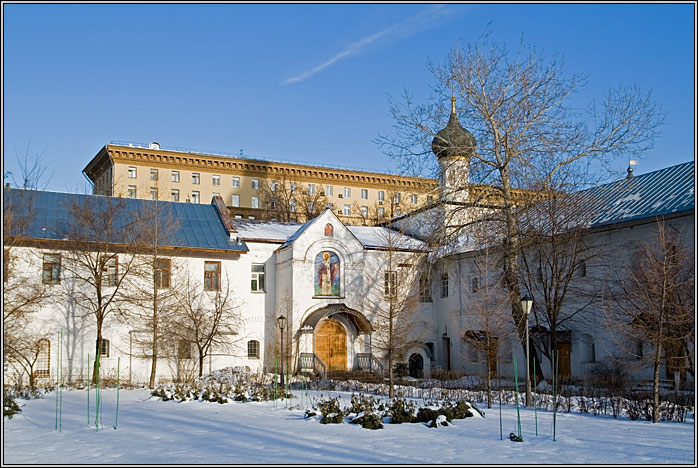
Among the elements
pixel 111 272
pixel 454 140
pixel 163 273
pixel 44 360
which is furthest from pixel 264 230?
pixel 454 140

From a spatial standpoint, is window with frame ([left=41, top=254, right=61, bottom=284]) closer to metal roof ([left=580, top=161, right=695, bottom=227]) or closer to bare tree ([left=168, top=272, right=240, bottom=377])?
bare tree ([left=168, top=272, right=240, bottom=377])

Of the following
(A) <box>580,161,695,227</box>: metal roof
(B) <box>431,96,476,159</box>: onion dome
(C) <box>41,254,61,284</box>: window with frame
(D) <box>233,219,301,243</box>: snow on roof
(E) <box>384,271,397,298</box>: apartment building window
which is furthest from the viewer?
(D) <box>233,219,301,243</box>: snow on roof

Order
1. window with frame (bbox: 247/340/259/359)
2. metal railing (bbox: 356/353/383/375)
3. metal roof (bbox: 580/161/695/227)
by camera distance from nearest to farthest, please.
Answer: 1. metal roof (bbox: 580/161/695/227)
2. metal railing (bbox: 356/353/383/375)
3. window with frame (bbox: 247/340/259/359)

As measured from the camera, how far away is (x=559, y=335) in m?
29.2

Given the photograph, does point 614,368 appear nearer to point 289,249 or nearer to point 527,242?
point 527,242

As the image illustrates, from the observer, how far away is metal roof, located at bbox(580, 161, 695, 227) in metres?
25.8

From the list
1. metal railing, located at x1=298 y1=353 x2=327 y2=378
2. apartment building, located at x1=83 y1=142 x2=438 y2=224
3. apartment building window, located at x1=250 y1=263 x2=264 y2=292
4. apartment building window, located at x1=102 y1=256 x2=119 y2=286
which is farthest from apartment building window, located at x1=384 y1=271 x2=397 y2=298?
apartment building, located at x1=83 y1=142 x2=438 y2=224

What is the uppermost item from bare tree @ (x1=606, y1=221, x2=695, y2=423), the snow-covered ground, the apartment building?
the apartment building

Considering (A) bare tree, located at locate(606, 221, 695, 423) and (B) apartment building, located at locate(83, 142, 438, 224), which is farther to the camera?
(B) apartment building, located at locate(83, 142, 438, 224)

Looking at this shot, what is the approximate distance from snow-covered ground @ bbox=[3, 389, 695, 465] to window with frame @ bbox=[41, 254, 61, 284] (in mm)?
14198

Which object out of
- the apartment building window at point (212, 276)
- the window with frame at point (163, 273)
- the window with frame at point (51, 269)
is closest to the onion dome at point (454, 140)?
the apartment building window at point (212, 276)

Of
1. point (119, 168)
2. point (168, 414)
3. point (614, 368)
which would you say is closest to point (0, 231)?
point (168, 414)

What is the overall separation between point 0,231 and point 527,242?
17.7 metres

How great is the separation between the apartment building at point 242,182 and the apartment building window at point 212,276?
95.5 ft
